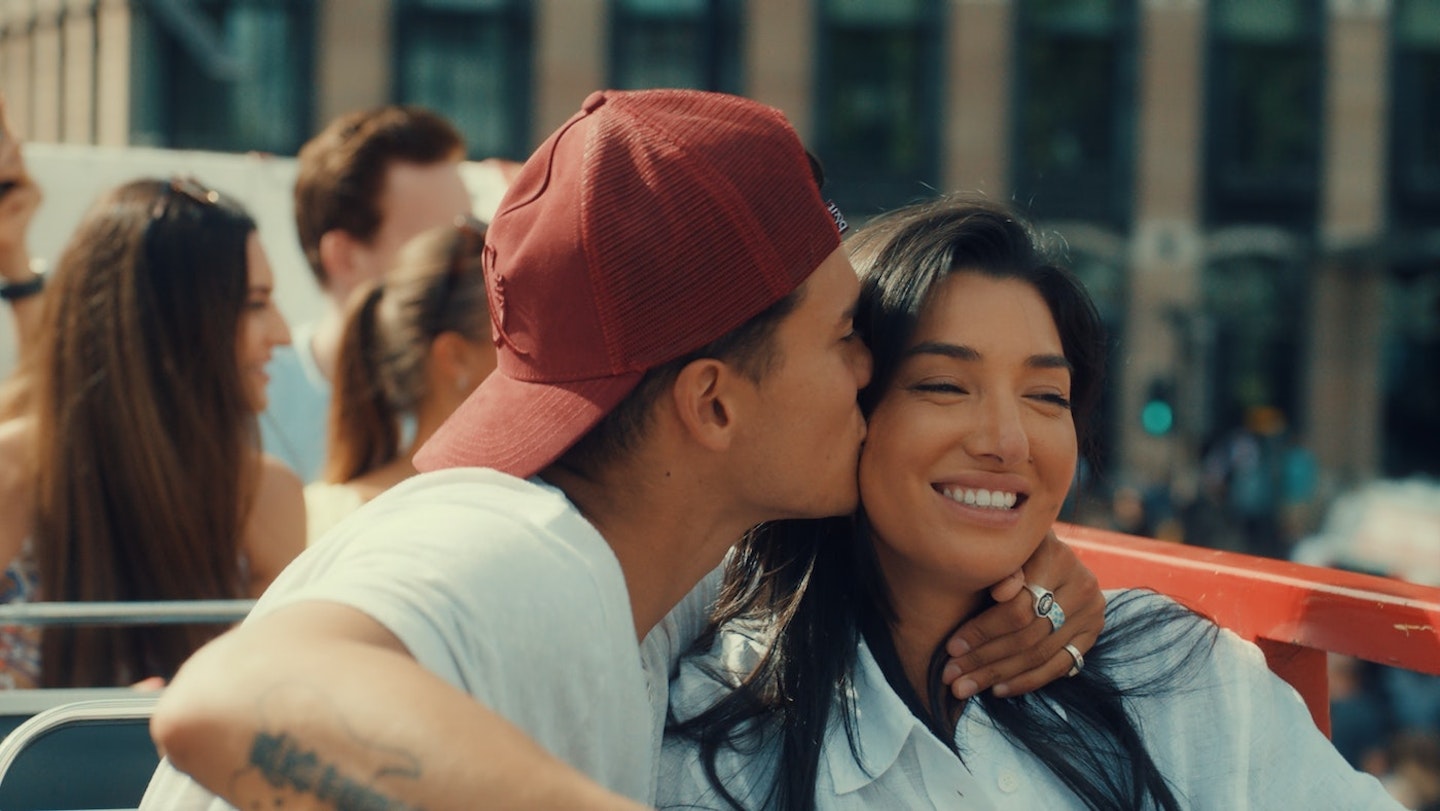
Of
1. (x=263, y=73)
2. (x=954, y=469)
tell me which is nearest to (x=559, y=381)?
(x=954, y=469)

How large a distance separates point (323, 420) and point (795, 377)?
9.28ft

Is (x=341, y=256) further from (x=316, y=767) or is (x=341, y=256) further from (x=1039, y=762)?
(x=316, y=767)

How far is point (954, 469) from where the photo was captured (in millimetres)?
1964

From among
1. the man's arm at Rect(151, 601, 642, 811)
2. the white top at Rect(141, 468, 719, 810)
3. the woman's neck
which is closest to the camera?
the man's arm at Rect(151, 601, 642, 811)

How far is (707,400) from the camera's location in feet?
5.38

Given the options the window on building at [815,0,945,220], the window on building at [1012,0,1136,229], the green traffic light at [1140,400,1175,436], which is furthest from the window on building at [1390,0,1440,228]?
the green traffic light at [1140,400,1175,436]

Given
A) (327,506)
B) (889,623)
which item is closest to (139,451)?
(327,506)

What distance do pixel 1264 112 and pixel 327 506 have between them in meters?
18.9

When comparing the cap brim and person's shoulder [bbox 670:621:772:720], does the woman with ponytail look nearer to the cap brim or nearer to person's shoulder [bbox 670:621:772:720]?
person's shoulder [bbox 670:621:772:720]

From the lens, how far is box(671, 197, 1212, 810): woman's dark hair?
76.0 inches

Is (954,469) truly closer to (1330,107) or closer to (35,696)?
(35,696)

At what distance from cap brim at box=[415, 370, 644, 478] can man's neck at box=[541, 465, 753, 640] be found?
6 cm

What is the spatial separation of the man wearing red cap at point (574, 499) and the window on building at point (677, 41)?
17676mm

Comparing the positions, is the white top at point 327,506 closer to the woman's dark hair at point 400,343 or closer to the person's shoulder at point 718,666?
the woman's dark hair at point 400,343
